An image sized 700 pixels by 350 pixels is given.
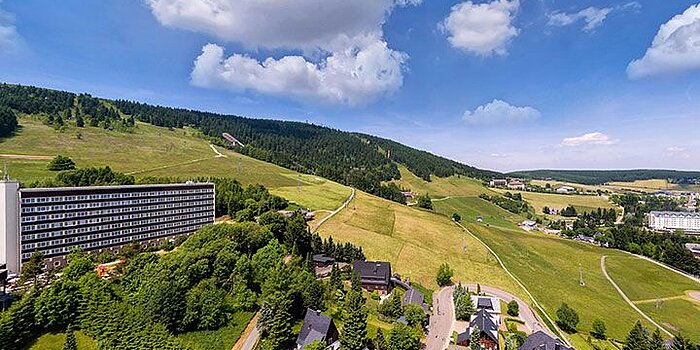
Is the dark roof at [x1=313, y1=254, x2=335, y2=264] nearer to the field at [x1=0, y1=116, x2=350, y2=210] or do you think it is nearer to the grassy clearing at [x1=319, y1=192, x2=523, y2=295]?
the grassy clearing at [x1=319, y1=192, x2=523, y2=295]

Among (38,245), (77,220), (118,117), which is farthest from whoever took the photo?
(118,117)

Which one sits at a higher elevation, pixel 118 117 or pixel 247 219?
pixel 118 117

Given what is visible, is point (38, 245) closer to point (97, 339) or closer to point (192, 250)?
point (192, 250)

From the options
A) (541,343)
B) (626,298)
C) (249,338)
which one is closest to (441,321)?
(541,343)

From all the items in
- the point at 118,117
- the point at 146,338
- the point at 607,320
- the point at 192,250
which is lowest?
the point at 607,320

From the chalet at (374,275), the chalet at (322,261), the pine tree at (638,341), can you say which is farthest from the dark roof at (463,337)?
the chalet at (322,261)

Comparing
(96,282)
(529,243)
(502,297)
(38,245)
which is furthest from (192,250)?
(529,243)

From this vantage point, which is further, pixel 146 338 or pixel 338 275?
pixel 338 275
